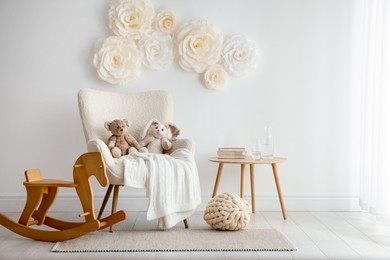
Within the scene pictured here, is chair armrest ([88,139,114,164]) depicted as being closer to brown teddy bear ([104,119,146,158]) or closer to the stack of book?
brown teddy bear ([104,119,146,158])

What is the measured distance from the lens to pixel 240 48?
4.18 metres

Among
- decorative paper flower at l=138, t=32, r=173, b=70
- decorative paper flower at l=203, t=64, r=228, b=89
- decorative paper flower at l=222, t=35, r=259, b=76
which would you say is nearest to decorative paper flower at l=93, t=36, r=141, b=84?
decorative paper flower at l=138, t=32, r=173, b=70

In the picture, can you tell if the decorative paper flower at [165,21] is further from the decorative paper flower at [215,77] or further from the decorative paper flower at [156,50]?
the decorative paper flower at [215,77]

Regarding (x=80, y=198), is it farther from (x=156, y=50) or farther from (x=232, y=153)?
(x=156, y=50)

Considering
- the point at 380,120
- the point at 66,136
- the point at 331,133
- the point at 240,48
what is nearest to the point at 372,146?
the point at 380,120

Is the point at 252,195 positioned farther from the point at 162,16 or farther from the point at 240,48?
the point at 162,16

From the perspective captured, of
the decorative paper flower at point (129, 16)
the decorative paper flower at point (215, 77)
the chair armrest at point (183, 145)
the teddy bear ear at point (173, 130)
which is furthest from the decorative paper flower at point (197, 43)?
the chair armrest at point (183, 145)

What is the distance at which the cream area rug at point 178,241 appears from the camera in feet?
9.73

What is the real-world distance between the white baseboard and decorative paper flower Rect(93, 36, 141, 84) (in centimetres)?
89

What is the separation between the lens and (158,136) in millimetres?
3727

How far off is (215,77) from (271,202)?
3.40 feet

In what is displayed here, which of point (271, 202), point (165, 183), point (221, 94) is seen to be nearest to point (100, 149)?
point (165, 183)

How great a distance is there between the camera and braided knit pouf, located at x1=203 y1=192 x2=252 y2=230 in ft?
11.0

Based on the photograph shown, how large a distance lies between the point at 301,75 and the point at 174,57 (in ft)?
3.20
